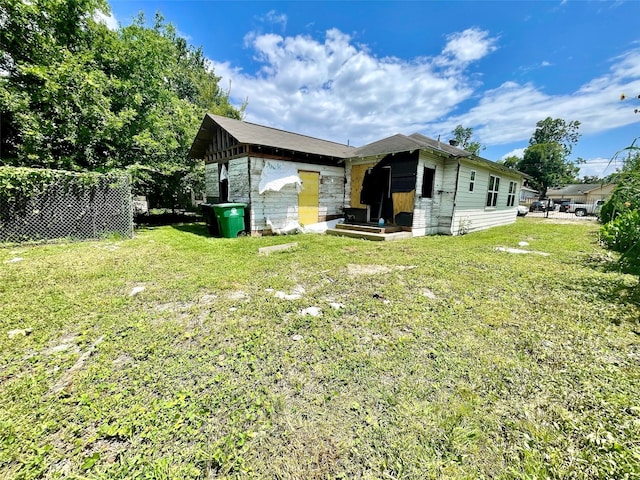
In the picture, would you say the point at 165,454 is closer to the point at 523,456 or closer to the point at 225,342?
the point at 225,342

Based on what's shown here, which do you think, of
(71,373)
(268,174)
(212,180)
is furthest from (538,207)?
(71,373)

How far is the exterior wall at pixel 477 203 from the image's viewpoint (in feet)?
31.9

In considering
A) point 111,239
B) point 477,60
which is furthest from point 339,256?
point 477,60

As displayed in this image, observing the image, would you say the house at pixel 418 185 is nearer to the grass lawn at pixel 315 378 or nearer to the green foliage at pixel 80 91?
the grass lawn at pixel 315 378

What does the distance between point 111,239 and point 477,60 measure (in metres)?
17.7

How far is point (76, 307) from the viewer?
301cm

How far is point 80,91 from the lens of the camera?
23.8 feet

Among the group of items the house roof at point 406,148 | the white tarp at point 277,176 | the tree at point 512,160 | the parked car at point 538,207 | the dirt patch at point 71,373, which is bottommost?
the dirt patch at point 71,373

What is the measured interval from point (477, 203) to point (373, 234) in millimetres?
6071

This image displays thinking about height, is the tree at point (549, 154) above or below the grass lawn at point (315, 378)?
above

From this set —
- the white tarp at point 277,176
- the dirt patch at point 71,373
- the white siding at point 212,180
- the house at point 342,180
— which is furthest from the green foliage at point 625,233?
the white siding at point 212,180

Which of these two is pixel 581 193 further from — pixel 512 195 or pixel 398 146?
pixel 398 146

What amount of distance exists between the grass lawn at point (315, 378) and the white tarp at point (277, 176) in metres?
4.94

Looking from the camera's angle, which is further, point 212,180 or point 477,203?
point 477,203
